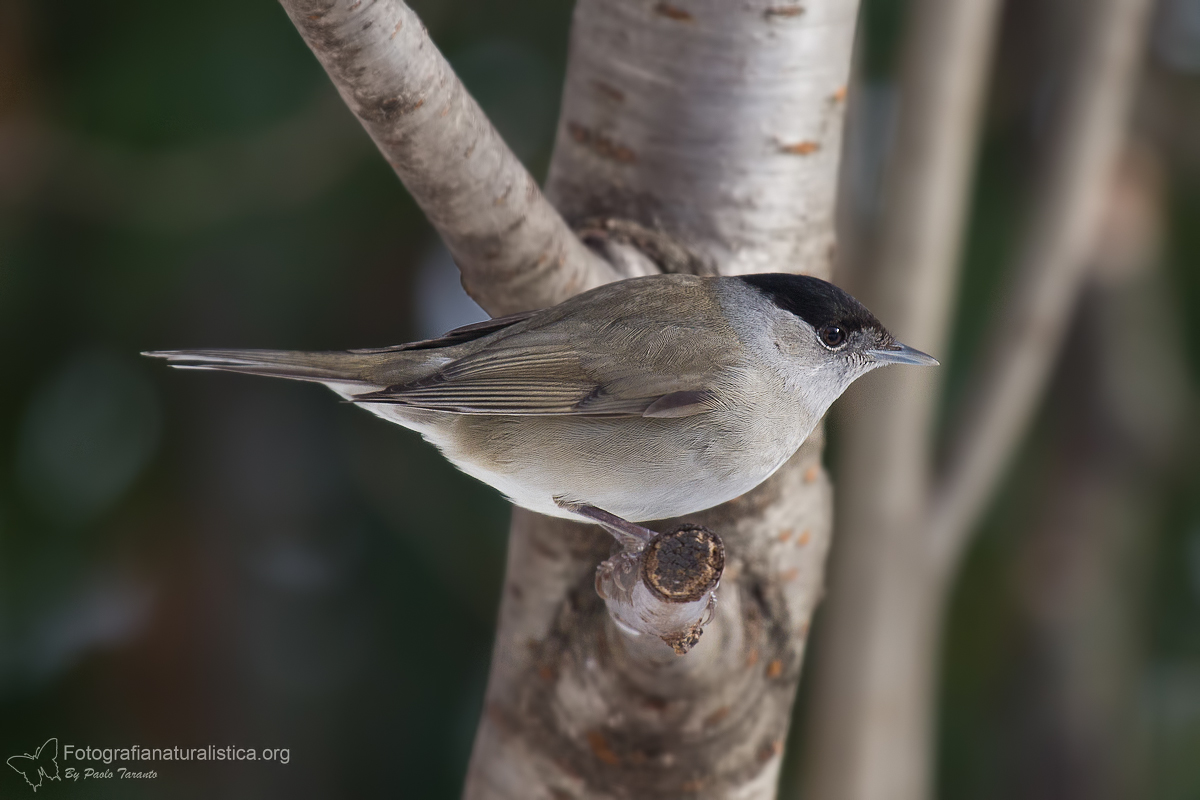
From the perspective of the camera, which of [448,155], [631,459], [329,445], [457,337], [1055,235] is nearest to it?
[448,155]

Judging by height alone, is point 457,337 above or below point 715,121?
below

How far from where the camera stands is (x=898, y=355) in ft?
7.86

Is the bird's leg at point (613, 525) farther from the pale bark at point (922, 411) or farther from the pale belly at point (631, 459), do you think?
the pale bark at point (922, 411)

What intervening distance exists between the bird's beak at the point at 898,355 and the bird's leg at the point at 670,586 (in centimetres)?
75

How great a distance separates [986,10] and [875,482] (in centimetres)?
152

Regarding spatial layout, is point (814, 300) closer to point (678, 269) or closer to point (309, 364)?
point (678, 269)

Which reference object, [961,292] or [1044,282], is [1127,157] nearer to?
[961,292]

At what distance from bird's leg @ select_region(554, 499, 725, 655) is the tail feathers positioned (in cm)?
74

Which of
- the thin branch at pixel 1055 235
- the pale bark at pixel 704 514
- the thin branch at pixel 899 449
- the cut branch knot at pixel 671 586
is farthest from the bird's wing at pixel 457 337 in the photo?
the thin branch at pixel 1055 235

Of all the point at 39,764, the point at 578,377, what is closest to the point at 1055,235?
the point at 578,377

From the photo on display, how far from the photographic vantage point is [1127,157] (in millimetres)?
4781

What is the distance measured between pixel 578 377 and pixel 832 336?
1.90ft

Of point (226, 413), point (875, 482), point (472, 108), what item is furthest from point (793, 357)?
point (226, 413)

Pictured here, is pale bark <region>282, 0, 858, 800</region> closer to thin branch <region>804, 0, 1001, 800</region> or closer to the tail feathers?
the tail feathers
